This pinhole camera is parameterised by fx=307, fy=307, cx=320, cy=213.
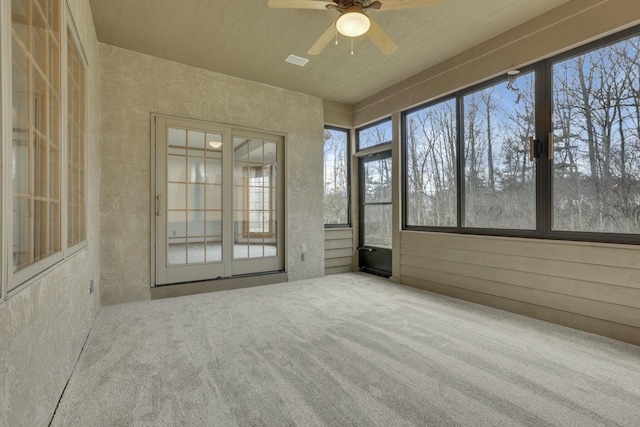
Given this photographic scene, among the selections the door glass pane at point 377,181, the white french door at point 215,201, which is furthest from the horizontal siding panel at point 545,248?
the white french door at point 215,201

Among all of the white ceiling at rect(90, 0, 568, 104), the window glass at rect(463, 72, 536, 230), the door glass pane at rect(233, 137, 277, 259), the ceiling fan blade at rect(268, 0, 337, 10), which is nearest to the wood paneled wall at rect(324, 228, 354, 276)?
the door glass pane at rect(233, 137, 277, 259)

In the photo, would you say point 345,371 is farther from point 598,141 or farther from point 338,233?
point 338,233

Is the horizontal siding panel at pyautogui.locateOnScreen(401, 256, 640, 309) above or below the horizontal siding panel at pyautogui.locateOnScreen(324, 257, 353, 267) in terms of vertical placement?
above

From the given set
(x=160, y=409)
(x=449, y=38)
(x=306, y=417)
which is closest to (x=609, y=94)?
(x=449, y=38)

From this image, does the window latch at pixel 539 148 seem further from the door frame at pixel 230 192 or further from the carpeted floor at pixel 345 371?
the door frame at pixel 230 192

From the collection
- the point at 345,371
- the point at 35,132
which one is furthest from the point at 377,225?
the point at 35,132

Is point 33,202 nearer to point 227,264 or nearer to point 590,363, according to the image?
point 227,264

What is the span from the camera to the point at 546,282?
302cm

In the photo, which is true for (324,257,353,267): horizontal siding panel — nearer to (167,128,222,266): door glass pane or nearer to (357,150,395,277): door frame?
(357,150,395,277): door frame

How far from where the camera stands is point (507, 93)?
11.4ft

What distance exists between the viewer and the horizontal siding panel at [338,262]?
17.5 ft

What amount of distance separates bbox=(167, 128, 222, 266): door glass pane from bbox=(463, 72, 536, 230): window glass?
3316mm

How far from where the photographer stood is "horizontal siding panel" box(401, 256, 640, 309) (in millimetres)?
2566

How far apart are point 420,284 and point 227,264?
2.73 metres
